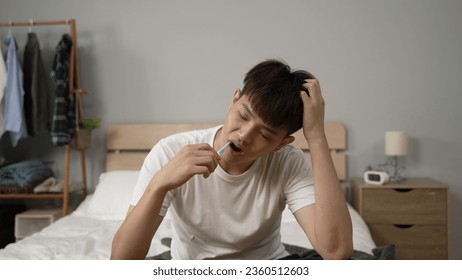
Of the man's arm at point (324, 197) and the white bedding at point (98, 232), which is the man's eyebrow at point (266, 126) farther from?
the white bedding at point (98, 232)

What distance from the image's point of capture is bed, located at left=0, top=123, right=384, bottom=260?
166 cm

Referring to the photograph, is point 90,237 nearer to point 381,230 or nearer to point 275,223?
point 275,223

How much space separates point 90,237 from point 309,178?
1.20 metres

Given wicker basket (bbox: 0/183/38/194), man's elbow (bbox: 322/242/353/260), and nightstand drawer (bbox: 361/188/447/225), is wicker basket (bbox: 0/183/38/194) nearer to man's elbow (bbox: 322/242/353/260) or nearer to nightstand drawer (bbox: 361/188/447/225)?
nightstand drawer (bbox: 361/188/447/225)

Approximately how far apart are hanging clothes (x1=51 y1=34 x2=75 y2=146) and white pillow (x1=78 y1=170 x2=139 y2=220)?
36cm

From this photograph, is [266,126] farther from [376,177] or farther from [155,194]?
[376,177]

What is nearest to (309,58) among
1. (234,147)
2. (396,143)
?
(396,143)

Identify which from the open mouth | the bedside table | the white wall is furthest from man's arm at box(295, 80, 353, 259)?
the white wall

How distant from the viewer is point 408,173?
2.71 metres

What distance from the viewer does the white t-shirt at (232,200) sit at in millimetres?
1007

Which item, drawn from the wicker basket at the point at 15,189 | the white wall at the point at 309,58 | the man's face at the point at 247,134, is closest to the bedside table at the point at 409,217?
the white wall at the point at 309,58

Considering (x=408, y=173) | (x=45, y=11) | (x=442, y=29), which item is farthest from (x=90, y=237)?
(x=442, y=29)

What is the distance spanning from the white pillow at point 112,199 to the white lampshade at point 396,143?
59.6 inches

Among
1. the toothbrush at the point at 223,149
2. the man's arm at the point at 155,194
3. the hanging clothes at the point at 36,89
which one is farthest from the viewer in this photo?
the hanging clothes at the point at 36,89
